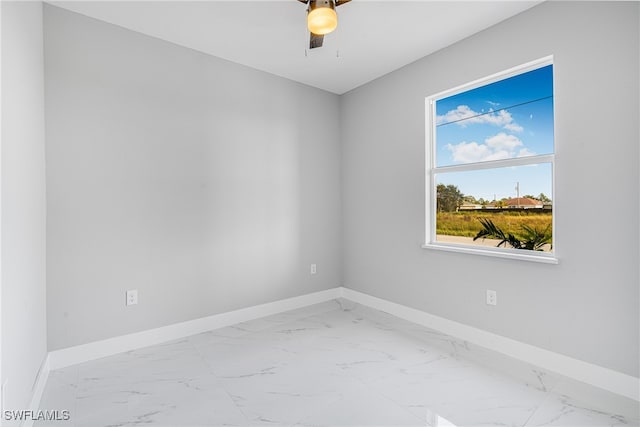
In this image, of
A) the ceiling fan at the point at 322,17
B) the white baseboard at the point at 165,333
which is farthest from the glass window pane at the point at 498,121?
the white baseboard at the point at 165,333

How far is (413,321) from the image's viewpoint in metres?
3.11

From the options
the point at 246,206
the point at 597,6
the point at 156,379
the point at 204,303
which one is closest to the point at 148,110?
the point at 246,206

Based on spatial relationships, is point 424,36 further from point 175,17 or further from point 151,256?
point 151,256

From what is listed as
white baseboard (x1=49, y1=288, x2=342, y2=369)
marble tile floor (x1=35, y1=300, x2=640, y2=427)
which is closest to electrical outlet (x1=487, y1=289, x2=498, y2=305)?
marble tile floor (x1=35, y1=300, x2=640, y2=427)

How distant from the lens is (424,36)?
2.64 meters

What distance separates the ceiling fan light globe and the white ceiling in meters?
0.54

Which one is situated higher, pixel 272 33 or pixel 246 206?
pixel 272 33

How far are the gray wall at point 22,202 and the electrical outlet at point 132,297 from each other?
0.51 metres

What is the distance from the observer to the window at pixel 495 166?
2355 millimetres

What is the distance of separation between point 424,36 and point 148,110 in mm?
2333

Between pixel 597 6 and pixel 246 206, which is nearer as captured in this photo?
pixel 597 6

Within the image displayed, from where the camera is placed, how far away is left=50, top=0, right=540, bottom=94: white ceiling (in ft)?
7.41

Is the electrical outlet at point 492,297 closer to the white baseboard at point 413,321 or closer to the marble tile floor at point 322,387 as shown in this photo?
the white baseboard at point 413,321

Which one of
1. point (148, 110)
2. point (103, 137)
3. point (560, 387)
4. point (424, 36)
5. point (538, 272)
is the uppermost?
point (424, 36)
